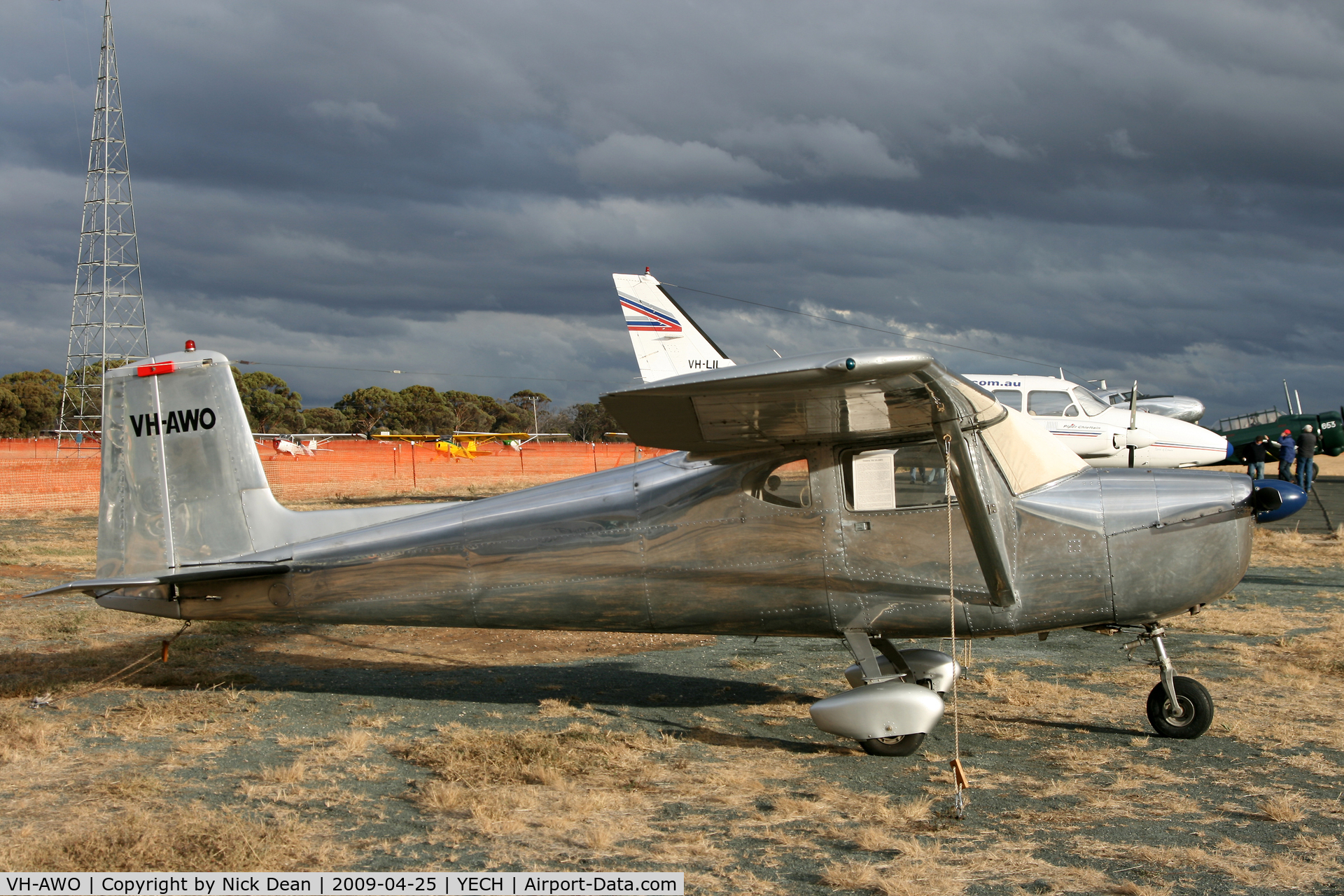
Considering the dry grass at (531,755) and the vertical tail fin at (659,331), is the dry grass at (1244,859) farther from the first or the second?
the vertical tail fin at (659,331)

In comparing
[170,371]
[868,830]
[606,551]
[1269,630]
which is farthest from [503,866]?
[1269,630]

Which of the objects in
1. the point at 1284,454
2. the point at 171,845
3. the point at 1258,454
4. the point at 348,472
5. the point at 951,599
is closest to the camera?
the point at 171,845

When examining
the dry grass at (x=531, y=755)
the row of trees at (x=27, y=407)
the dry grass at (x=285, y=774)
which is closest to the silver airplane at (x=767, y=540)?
the dry grass at (x=531, y=755)

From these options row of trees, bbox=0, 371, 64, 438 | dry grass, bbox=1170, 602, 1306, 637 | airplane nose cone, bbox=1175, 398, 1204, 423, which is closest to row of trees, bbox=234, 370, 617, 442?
row of trees, bbox=0, 371, 64, 438

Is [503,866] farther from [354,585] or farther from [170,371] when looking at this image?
[170,371]

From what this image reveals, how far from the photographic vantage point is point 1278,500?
5.69 metres

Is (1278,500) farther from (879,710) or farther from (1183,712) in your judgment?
(879,710)

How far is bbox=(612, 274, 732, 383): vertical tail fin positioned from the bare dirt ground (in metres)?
12.0

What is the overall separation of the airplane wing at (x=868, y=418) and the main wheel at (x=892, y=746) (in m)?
1.04

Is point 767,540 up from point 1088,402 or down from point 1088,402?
down

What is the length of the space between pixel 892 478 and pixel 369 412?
90136 millimetres

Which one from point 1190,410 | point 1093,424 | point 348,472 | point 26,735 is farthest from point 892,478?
point 348,472

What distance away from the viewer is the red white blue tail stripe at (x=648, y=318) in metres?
20.6

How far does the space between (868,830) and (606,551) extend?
2663mm
